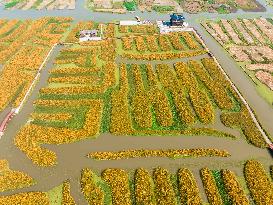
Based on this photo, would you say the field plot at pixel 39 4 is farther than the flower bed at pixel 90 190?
Yes

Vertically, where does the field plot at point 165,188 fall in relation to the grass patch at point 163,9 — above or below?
below

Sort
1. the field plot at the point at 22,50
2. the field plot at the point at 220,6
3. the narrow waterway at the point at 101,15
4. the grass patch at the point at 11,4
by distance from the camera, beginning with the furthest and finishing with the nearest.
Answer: the grass patch at the point at 11,4
the field plot at the point at 220,6
the narrow waterway at the point at 101,15
the field plot at the point at 22,50

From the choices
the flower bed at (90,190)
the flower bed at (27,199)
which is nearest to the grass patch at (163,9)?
the flower bed at (90,190)

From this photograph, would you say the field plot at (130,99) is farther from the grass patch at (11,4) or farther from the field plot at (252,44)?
the grass patch at (11,4)

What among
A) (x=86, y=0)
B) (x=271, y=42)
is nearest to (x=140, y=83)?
(x=271, y=42)

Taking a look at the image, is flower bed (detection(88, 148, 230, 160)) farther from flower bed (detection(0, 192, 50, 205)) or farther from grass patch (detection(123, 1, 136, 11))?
grass patch (detection(123, 1, 136, 11))

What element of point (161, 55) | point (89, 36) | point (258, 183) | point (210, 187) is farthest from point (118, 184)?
point (89, 36)

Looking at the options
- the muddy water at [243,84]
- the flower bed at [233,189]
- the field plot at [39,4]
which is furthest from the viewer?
the field plot at [39,4]
